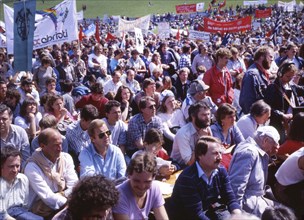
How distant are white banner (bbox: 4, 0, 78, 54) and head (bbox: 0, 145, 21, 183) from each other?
6.67 metres

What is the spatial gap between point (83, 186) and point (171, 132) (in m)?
3.49

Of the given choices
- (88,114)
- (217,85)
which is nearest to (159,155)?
(88,114)

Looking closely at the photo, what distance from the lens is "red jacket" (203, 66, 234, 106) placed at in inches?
276

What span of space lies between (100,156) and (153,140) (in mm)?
775

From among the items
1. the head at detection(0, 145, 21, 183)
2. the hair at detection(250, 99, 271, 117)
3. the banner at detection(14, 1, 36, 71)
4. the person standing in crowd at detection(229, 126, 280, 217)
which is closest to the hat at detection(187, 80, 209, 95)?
the hair at detection(250, 99, 271, 117)

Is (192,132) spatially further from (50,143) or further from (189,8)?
(189,8)

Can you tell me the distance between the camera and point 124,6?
69.1 metres

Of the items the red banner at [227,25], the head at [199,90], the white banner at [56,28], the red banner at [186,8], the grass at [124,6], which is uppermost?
the grass at [124,6]

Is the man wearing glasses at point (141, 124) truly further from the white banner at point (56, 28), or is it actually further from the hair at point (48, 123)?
the white banner at point (56, 28)

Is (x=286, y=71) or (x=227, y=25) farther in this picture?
(x=227, y=25)

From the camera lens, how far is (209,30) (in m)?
16.5

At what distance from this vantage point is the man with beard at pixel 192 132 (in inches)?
200

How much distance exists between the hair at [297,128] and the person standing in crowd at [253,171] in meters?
0.62

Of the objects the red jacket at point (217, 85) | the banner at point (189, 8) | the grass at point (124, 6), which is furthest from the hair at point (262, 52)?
the grass at point (124, 6)
